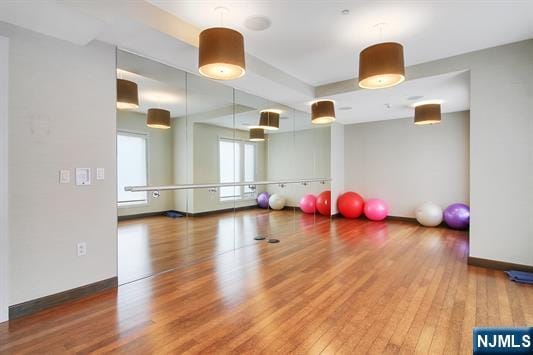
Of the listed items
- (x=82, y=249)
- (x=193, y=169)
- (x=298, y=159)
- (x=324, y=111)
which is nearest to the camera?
(x=82, y=249)

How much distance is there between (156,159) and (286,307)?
2.51 m

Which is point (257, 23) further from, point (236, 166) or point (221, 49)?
point (236, 166)

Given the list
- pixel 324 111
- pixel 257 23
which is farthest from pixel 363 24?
pixel 324 111

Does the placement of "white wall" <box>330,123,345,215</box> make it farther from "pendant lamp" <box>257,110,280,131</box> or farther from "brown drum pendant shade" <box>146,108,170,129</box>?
"brown drum pendant shade" <box>146,108,170,129</box>

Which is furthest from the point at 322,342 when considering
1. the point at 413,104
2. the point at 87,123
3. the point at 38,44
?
the point at 413,104

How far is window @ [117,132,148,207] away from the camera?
127 inches

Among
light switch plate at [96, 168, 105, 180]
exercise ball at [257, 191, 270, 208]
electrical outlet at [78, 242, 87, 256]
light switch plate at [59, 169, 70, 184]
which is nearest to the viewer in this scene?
light switch plate at [59, 169, 70, 184]

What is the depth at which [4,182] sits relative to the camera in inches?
92.4

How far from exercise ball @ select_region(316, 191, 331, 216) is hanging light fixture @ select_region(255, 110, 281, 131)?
249 cm

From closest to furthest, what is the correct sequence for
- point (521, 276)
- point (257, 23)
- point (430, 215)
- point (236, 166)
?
point (257, 23)
point (521, 276)
point (236, 166)
point (430, 215)

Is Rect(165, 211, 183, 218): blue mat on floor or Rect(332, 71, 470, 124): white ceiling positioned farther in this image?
Rect(332, 71, 470, 124): white ceiling

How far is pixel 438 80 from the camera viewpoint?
4.29m

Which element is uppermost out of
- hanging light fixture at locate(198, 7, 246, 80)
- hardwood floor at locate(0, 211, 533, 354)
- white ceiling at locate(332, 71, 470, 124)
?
white ceiling at locate(332, 71, 470, 124)

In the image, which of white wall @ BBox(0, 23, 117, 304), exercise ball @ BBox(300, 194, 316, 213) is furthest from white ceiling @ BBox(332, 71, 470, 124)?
white wall @ BBox(0, 23, 117, 304)
